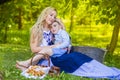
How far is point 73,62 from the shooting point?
314 inches

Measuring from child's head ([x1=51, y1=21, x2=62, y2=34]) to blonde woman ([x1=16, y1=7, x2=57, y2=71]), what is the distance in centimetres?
8

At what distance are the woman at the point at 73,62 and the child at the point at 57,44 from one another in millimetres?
106

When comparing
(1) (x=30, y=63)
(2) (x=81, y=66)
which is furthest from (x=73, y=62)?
(1) (x=30, y=63)

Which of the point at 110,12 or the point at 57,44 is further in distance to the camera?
the point at 110,12

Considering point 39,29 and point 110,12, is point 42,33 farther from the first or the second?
point 110,12

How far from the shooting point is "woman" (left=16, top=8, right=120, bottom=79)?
7.75 meters

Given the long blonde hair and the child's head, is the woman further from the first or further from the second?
the child's head

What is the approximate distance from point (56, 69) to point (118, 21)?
5.76 meters

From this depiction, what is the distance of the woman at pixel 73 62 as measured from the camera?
775 cm

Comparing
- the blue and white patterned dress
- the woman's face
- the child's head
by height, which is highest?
the woman's face

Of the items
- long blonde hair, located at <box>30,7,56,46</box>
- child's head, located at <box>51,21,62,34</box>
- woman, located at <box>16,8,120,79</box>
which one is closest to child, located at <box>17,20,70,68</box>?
child's head, located at <box>51,21,62,34</box>

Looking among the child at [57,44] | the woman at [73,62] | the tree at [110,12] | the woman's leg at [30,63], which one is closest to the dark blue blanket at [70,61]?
the woman at [73,62]

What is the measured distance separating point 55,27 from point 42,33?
31cm

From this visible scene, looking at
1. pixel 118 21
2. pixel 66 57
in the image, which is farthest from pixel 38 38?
pixel 118 21
